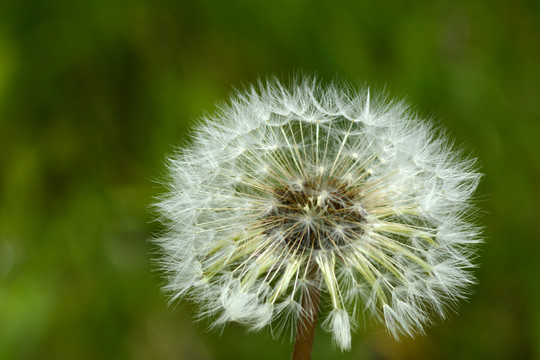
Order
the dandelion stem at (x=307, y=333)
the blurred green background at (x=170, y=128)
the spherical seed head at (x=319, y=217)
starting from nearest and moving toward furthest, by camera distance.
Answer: the dandelion stem at (x=307, y=333)
the spherical seed head at (x=319, y=217)
the blurred green background at (x=170, y=128)

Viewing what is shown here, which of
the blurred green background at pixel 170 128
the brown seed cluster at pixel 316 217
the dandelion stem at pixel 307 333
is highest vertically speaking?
the blurred green background at pixel 170 128

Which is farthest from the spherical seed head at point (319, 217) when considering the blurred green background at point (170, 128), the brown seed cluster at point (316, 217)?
the blurred green background at point (170, 128)

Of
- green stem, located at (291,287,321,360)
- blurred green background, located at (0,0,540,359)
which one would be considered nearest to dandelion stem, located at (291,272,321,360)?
green stem, located at (291,287,321,360)

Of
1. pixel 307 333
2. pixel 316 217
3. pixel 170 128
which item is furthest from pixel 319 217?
pixel 170 128

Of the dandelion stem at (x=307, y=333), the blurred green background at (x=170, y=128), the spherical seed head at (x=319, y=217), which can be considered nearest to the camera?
the dandelion stem at (x=307, y=333)

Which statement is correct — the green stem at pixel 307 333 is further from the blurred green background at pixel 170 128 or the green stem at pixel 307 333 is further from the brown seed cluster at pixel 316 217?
the blurred green background at pixel 170 128

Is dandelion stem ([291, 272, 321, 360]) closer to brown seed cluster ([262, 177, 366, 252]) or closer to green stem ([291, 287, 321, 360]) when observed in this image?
green stem ([291, 287, 321, 360])

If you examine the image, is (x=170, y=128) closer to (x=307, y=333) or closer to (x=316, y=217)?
(x=316, y=217)
